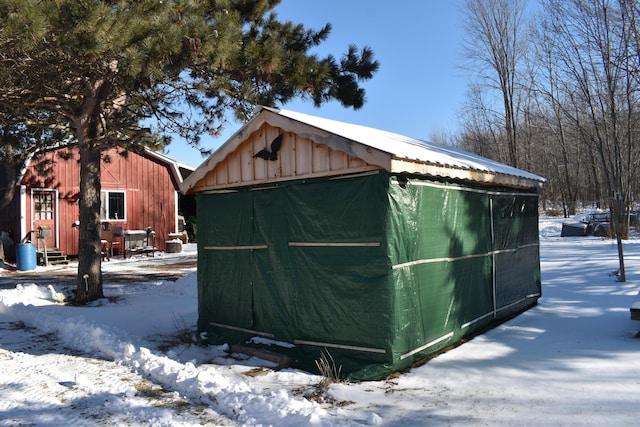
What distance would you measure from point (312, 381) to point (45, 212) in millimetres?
16591

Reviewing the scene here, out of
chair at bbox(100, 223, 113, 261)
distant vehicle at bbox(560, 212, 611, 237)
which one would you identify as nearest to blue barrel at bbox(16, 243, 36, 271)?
chair at bbox(100, 223, 113, 261)

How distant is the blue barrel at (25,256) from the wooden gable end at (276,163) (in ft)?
38.7

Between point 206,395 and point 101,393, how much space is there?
1.12 m

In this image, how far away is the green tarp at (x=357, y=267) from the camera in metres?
4.86

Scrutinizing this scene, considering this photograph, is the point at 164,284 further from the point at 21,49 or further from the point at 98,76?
the point at 21,49

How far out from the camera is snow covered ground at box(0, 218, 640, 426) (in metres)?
3.92

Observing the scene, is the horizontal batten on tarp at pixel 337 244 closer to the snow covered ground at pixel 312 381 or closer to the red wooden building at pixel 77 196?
the snow covered ground at pixel 312 381

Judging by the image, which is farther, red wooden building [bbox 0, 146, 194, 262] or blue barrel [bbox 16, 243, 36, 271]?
red wooden building [bbox 0, 146, 194, 262]

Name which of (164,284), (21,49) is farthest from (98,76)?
(164,284)

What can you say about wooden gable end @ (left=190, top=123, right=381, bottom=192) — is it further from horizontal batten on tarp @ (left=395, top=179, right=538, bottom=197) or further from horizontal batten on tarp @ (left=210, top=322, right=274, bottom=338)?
horizontal batten on tarp @ (left=210, top=322, right=274, bottom=338)

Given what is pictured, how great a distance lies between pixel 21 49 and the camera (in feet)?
21.5

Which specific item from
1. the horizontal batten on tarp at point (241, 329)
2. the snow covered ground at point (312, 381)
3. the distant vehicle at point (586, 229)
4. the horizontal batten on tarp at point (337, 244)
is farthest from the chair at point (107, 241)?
the distant vehicle at point (586, 229)

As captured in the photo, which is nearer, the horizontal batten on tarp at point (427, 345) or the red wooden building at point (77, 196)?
the horizontal batten on tarp at point (427, 345)

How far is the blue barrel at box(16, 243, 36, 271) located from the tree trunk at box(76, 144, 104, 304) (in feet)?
24.0
